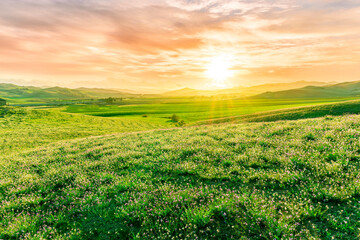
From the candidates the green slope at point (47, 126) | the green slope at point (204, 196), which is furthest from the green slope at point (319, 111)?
the green slope at point (47, 126)

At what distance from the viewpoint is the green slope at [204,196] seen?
4.19 metres

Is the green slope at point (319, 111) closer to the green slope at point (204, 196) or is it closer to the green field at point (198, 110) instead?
the green slope at point (204, 196)

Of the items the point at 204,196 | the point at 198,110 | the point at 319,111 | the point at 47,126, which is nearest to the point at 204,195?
the point at 204,196

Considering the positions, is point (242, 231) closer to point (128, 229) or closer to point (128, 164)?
point (128, 229)

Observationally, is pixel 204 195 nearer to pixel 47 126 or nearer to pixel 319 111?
pixel 319 111

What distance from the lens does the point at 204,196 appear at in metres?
5.45

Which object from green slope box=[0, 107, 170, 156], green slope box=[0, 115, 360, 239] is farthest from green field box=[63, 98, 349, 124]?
green slope box=[0, 115, 360, 239]

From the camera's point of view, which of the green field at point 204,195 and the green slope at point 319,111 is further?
the green slope at point 319,111

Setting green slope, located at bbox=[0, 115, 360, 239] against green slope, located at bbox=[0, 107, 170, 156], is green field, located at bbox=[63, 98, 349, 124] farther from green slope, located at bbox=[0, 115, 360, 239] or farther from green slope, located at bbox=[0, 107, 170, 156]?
green slope, located at bbox=[0, 115, 360, 239]

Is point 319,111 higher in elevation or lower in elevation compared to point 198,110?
higher

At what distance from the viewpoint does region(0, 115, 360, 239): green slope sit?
419cm

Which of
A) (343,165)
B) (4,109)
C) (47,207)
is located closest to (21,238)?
(47,207)

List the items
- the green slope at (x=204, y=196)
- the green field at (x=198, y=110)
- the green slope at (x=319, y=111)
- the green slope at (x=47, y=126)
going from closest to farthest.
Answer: the green slope at (x=204, y=196), the green slope at (x=319, y=111), the green slope at (x=47, y=126), the green field at (x=198, y=110)

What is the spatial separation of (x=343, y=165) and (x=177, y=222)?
6546 millimetres
